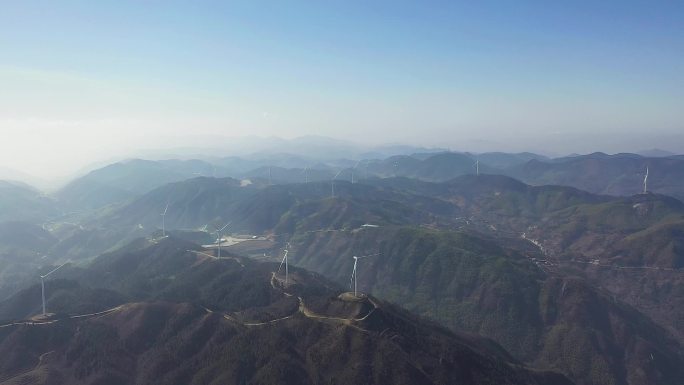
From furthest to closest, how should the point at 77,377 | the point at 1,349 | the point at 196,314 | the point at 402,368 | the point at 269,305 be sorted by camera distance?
the point at 269,305 < the point at 196,314 < the point at 1,349 < the point at 77,377 < the point at 402,368

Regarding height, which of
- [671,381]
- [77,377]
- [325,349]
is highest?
[325,349]

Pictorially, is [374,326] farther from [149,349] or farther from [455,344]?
[149,349]

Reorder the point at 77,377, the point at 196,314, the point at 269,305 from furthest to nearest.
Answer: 1. the point at 269,305
2. the point at 196,314
3. the point at 77,377

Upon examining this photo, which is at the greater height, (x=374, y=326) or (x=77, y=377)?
(x=374, y=326)

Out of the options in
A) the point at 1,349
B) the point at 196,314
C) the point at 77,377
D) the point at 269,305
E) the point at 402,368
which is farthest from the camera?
the point at 269,305

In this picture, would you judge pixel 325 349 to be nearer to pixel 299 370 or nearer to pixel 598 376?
pixel 299 370

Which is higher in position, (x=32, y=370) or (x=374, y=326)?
(x=374, y=326)

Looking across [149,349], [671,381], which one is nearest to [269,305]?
[149,349]

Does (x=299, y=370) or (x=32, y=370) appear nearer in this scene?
(x=299, y=370)

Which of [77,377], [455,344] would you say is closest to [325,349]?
[455,344]
